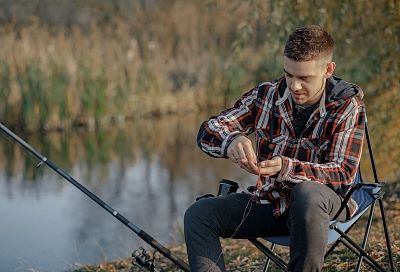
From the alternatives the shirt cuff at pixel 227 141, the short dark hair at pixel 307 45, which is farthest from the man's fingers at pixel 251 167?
the short dark hair at pixel 307 45

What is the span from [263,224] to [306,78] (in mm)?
553

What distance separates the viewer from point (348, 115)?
294cm

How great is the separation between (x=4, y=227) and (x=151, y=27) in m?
8.77

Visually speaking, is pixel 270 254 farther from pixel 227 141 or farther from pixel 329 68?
pixel 329 68

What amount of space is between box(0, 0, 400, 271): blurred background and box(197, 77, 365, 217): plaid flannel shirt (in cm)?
291

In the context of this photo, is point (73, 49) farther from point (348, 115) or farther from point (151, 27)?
point (348, 115)

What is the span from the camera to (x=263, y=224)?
3000 mm

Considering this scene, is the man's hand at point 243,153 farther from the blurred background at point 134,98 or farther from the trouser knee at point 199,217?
the blurred background at point 134,98

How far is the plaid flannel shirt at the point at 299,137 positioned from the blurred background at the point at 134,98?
9.56ft

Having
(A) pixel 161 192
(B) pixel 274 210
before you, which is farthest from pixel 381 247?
(A) pixel 161 192

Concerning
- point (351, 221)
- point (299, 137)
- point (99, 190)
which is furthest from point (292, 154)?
point (99, 190)

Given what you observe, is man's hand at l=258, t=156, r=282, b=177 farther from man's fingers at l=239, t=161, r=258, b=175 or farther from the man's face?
the man's face

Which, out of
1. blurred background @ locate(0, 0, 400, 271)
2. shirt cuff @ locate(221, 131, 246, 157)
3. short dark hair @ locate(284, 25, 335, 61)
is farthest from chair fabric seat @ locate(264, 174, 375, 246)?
blurred background @ locate(0, 0, 400, 271)

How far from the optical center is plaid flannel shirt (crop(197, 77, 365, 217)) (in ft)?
9.37
